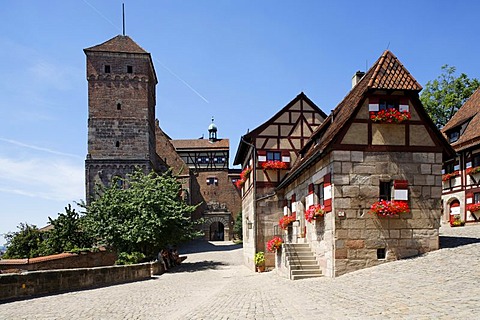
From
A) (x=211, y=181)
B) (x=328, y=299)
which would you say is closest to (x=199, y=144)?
(x=211, y=181)

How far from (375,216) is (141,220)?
12.5 m

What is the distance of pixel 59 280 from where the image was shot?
37.8ft

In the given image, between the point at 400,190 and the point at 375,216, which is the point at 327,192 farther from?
the point at 400,190

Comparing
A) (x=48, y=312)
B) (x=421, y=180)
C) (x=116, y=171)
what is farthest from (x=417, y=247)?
(x=116, y=171)

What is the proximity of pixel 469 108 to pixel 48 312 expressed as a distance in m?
24.2

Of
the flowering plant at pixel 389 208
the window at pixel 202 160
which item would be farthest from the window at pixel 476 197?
the window at pixel 202 160

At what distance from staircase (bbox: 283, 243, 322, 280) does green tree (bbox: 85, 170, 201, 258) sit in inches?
337

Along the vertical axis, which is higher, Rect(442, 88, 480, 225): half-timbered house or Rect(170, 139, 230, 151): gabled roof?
Rect(170, 139, 230, 151): gabled roof

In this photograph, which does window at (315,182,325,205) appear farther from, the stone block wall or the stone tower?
the stone tower

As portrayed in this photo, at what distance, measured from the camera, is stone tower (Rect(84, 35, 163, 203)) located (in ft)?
124

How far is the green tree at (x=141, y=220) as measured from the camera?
20.7 m

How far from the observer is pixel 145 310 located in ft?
30.2

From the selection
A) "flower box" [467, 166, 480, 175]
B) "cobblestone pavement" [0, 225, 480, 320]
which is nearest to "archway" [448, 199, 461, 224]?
"flower box" [467, 166, 480, 175]

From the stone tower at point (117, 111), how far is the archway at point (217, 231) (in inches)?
724
